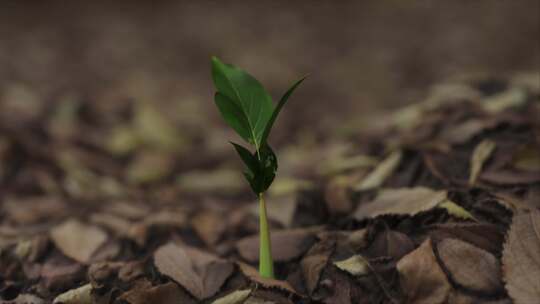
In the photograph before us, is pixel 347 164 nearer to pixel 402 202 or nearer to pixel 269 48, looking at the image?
pixel 402 202

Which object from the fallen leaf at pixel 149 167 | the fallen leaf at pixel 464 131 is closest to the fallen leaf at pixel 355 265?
the fallen leaf at pixel 464 131

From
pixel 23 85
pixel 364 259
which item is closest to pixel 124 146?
pixel 23 85

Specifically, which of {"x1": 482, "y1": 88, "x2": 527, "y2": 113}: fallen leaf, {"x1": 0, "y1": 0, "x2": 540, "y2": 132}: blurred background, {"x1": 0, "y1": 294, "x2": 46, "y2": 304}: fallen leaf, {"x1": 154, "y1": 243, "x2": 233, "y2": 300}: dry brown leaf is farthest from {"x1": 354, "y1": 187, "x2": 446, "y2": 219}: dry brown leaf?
{"x1": 0, "y1": 0, "x2": 540, "y2": 132}: blurred background

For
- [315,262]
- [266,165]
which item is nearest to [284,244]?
[315,262]

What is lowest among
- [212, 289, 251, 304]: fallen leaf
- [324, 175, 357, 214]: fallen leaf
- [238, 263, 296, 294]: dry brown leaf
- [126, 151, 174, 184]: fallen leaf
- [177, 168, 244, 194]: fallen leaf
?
[177, 168, 244, 194]: fallen leaf

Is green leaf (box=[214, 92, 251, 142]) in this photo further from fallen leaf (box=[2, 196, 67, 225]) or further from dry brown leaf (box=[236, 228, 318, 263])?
fallen leaf (box=[2, 196, 67, 225])

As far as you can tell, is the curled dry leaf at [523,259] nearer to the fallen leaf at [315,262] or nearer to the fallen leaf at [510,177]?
the fallen leaf at [510,177]

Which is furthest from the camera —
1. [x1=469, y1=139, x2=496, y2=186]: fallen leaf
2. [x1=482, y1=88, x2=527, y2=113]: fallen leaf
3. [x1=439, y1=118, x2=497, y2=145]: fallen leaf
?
[x1=482, y1=88, x2=527, y2=113]: fallen leaf
